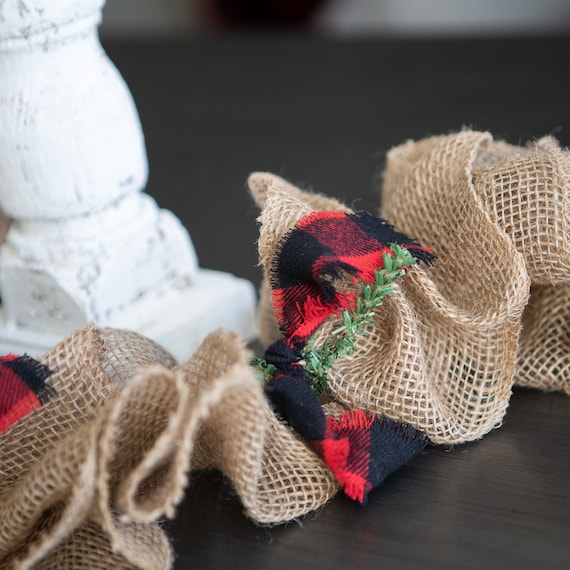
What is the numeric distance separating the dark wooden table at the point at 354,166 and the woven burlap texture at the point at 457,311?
0.02 meters

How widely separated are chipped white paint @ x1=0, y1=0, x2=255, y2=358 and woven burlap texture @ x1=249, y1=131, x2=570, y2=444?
3.8 inches

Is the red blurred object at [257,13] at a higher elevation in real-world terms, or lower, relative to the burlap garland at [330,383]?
lower

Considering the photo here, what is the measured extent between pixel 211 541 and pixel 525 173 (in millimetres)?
205

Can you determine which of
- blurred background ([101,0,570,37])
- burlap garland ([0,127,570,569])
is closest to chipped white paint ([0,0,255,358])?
burlap garland ([0,127,570,569])

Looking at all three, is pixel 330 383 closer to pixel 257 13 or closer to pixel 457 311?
pixel 457 311

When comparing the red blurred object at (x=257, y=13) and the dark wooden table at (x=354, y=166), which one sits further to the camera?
the red blurred object at (x=257, y=13)

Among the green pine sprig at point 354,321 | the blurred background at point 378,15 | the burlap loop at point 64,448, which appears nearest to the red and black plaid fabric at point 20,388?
the burlap loop at point 64,448

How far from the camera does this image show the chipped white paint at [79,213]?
447mm

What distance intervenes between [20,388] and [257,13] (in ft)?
5.63

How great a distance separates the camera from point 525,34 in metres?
1.10

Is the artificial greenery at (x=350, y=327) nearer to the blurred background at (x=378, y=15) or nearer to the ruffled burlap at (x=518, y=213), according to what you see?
the ruffled burlap at (x=518, y=213)

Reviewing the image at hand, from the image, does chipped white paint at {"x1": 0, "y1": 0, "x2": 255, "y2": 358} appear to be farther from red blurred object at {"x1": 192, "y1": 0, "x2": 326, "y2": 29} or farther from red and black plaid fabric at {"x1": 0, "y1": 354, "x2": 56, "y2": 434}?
Answer: red blurred object at {"x1": 192, "y1": 0, "x2": 326, "y2": 29}

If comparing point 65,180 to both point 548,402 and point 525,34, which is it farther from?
point 525,34

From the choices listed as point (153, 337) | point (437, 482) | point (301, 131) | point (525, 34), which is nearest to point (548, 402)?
point (437, 482)
